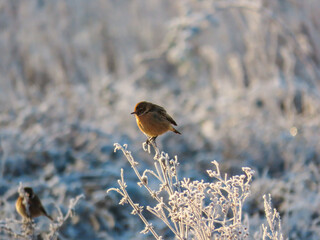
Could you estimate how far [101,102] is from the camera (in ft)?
22.7

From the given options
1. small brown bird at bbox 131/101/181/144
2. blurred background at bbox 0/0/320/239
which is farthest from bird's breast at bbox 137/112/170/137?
blurred background at bbox 0/0/320/239

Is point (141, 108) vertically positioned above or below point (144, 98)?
above

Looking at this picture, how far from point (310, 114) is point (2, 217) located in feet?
12.7

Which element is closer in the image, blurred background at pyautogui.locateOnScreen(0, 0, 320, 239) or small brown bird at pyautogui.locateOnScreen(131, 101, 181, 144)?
small brown bird at pyautogui.locateOnScreen(131, 101, 181, 144)

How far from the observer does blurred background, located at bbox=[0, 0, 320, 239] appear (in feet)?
15.8

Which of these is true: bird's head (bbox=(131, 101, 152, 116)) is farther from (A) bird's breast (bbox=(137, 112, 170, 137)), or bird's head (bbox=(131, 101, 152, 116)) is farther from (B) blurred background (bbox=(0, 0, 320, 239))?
(B) blurred background (bbox=(0, 0, 320, 239))

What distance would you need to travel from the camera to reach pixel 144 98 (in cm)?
688

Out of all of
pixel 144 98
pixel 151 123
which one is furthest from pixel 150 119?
pixel 144 98

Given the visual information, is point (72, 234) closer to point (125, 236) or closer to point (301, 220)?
point (125, 236)

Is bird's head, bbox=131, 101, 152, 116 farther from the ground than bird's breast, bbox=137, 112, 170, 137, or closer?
farther from the ground

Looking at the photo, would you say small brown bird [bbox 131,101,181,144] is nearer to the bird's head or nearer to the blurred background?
the bird's head

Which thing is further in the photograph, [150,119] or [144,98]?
[144,98]

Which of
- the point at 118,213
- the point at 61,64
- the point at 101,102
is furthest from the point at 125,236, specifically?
the point at 61,64

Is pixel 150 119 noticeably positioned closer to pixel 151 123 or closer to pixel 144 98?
pixel 151 123
